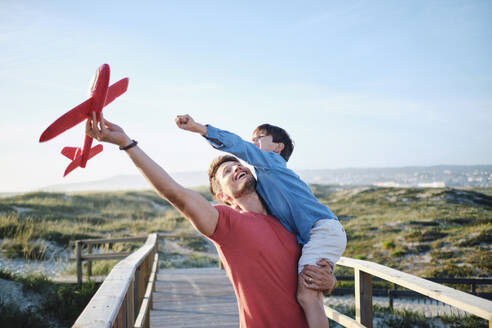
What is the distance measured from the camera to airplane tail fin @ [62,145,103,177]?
183 cm

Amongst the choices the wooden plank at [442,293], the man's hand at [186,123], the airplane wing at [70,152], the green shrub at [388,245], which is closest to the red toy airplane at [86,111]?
the airplane wing at [70,152]

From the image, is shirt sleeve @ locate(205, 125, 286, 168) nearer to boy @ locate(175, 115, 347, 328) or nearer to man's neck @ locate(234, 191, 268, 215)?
boy @ locate(175, 115, 347, 328)

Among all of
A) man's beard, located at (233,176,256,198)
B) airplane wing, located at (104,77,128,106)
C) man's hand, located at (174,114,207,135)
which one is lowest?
man's beard, located at (233,176,256,198)

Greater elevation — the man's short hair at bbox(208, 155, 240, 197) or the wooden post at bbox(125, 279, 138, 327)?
the man's short hair at bbox(208, 155, 240, 197)

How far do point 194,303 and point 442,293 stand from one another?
15.9 ft

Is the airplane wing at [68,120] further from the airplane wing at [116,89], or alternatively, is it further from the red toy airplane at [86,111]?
the airplane wing at [116,89]

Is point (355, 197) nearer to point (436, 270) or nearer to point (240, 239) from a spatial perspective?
point (436, 270)

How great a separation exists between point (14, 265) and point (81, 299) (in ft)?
13.5

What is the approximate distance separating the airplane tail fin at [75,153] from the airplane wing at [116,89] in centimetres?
24

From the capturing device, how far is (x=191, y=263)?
13734mm

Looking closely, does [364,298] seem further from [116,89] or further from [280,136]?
[116,89]

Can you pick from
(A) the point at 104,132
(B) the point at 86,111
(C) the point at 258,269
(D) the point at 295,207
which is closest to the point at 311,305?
(C) the point at 258,269

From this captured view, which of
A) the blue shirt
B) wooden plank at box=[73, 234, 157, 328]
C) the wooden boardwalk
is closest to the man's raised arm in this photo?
the blue shirt

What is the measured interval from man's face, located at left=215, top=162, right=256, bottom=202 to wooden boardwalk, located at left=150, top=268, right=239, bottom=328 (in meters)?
3.48
